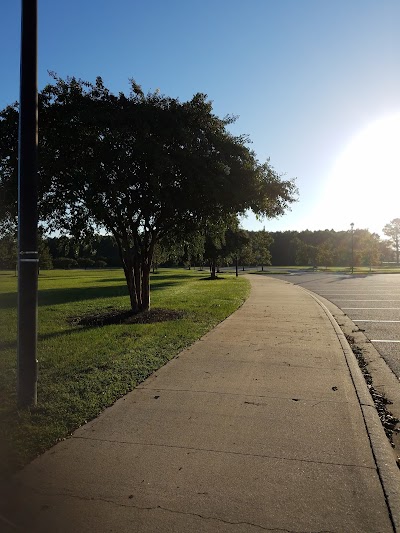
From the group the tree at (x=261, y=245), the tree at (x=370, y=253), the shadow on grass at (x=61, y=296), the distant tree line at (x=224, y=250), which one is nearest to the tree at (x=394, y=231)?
the distant tree line at (x=224, y=250)

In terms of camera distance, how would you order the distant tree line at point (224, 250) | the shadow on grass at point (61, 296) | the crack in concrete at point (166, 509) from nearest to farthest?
the crack in concrete at point (166, 509)
the distant tree line at point (224, 250)
the shadow on grass at point (61, 296)

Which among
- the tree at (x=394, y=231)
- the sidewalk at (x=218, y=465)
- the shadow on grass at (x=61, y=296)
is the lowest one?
the shadow on grass at (x=61, y=296)

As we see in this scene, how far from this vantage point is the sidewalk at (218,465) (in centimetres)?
286

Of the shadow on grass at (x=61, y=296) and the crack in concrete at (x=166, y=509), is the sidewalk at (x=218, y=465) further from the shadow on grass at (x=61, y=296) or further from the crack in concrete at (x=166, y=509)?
the shadow on grass at (x=61, y=296)

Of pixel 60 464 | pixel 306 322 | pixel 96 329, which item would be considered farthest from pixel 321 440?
pixel 306 322

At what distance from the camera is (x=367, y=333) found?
10.6 m

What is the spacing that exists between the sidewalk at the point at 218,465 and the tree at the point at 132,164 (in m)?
4.93

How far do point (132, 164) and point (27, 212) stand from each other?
5375 mm

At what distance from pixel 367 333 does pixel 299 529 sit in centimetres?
846

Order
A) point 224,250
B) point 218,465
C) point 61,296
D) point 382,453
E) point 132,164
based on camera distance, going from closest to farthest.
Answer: point 218,465 → point 382,453 → point 132,164 → point 61,296 → point 224,250

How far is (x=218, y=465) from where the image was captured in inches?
140

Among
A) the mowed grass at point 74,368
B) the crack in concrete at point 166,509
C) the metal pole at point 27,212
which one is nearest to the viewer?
the crack in concrete at point 166,509

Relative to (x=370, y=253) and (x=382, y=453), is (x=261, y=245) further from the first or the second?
(x=382, y=453)

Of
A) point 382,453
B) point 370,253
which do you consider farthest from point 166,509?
point 370,253
